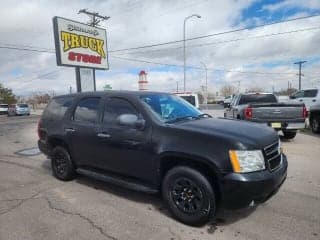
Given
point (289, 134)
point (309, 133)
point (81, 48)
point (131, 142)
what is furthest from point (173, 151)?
point (81, 48)

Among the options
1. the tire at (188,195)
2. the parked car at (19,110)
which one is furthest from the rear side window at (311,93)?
the parked car at (19,110)

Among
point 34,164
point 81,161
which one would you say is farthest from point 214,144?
point 34,164

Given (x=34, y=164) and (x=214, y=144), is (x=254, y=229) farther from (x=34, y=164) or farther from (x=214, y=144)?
(x=34, y=164)

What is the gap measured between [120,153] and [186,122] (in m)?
1.13

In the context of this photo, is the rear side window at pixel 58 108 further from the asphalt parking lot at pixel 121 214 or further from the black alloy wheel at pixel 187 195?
the black alloy wheel at pixel 187 195

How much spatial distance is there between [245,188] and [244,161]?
0.31 m

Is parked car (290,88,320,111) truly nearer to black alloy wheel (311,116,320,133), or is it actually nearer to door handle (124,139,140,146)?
black alloy wheel (311,116,320,133)

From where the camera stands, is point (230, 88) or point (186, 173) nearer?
point (186, 173)

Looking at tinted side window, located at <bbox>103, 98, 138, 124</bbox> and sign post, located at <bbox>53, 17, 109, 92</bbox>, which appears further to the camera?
sign post, located at <bbox>53, 17, 109, 92</bbox>

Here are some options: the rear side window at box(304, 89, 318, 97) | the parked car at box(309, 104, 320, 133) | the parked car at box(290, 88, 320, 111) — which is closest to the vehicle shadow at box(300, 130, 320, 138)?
the parked car at box(309, 104, 320, 133)

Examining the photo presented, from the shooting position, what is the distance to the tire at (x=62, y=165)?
628 cm

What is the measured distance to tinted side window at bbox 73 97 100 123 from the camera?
5.74 m

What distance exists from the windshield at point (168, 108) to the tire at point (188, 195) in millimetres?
884

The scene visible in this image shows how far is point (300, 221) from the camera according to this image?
4.36 meters
